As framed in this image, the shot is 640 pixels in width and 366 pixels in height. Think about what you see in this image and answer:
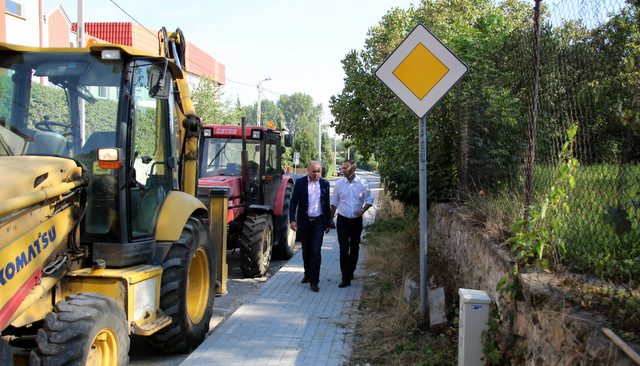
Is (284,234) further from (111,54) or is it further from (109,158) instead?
(109,158)

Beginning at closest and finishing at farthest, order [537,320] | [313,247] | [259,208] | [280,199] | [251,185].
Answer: [537,320]
[313,247]
[259,208]
[251,185]
[280,199]

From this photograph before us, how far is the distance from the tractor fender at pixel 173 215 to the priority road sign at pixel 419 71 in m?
2.29

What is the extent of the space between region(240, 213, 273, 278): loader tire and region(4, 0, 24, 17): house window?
17153 millimetres

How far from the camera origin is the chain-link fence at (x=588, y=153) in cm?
342

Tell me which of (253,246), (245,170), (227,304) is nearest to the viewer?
(227,304)

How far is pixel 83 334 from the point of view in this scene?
3379 mm

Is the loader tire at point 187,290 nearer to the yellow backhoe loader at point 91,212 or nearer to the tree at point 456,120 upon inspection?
the yellow backhoe loader at point 91,212

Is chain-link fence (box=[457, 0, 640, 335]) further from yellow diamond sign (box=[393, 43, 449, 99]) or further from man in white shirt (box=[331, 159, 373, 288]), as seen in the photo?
man in white shirt (box=[331, 159, 373, 288])

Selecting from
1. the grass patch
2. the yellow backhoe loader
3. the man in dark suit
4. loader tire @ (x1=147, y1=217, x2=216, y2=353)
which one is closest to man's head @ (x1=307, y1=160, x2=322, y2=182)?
the man in dark suit

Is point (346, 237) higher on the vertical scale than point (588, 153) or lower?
lower

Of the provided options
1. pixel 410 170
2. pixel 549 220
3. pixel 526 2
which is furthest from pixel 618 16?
pixel 526 2

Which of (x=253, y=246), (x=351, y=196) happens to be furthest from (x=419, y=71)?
(x=253, y=246)

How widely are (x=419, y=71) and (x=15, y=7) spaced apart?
20.8 metres

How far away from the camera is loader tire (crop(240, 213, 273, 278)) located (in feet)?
28.2
